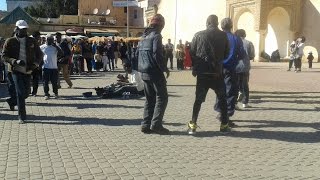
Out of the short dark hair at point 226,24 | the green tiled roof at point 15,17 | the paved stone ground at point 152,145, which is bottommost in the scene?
the paved stone ground at point 152,145

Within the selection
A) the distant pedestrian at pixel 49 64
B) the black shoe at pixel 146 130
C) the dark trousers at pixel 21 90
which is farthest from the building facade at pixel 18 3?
the black shoe at pixel 146 130

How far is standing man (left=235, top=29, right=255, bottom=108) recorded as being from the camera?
380 inches

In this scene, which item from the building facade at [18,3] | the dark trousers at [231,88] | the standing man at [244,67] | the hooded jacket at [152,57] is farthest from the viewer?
the building facade at [18,3]

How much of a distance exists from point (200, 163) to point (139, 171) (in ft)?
2.78

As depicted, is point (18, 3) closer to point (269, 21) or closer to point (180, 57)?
point (269, 21)

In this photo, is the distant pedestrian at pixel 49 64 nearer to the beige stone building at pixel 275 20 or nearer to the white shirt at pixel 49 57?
the white shirt at pixel 49 57

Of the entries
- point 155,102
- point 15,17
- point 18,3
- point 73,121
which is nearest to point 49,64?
point 73,121

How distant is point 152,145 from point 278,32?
98.2 feet

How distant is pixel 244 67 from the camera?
9906 mm

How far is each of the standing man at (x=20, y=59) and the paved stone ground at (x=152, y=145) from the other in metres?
0.50

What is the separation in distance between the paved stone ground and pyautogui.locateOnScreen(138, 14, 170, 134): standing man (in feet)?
0.83

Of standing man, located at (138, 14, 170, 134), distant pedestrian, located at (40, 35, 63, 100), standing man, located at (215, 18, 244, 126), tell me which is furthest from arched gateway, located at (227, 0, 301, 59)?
standing man, located at (138, 14, 170, 134)

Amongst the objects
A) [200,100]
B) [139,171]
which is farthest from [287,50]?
[139,171]

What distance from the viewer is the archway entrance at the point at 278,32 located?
1337 inches
